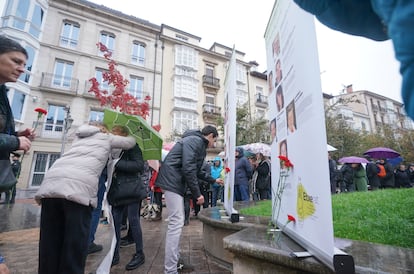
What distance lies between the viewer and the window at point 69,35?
1931 centimetres

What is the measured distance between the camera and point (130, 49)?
21.8 m

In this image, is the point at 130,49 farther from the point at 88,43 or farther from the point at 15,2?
the point at 15,2

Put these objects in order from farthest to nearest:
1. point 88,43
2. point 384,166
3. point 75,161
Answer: point 88,43
point 384,166
point 75,161

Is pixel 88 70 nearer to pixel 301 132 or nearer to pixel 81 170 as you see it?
pixel 81 170

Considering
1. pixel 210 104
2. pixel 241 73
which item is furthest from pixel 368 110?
pixel 210 104

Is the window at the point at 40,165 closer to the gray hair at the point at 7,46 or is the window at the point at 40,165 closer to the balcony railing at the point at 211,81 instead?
the balcony railing at the point at 211,81

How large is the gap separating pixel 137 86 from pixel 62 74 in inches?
240

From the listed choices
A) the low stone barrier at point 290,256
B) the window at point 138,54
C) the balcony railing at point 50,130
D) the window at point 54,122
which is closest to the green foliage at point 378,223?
the low stone barrier at point 290,256

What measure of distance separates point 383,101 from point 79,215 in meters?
55.9

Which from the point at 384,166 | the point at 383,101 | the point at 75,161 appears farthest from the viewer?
the point at 383,101

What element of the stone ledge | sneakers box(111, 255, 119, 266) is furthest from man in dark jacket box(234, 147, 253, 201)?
the stone ledge

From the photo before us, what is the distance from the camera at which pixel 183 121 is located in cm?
2247

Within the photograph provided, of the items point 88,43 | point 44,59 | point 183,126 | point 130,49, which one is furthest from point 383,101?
point 44,59

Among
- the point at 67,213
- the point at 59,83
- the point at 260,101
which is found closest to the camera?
the point at 67,213
